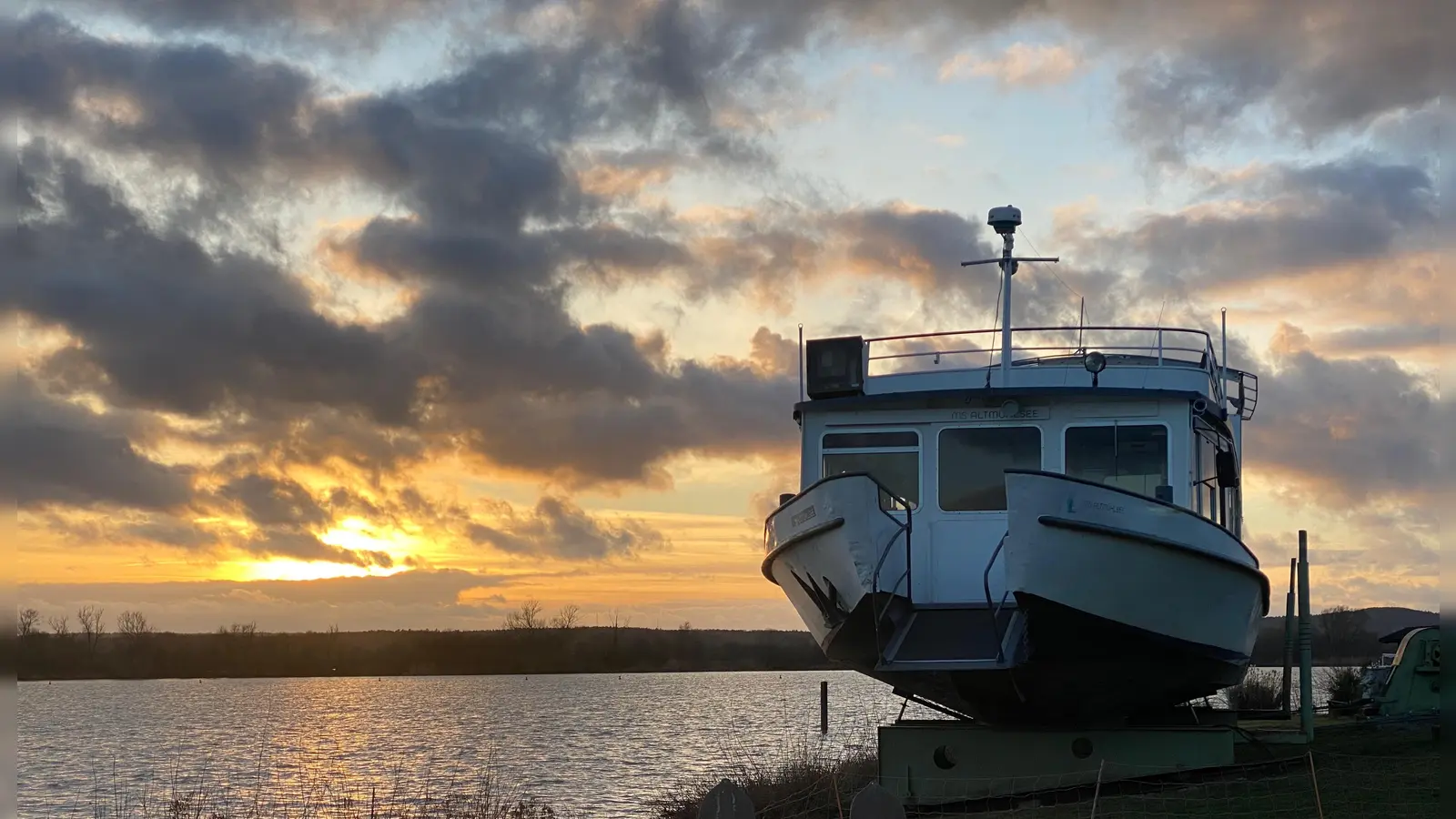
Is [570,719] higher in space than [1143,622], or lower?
lower

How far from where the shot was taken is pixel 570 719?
5316 cm

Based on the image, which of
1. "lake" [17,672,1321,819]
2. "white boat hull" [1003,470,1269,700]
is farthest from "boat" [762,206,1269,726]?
"lake" [17,672,1321,819]

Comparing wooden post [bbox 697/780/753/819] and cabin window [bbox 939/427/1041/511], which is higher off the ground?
cabin window [bbox 939/427/1041/511]

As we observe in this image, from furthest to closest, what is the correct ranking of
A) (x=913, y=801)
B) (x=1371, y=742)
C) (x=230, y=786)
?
1. (x=230, y=786)
2. (x=1371, y=742)
3. (x=913, y=801)

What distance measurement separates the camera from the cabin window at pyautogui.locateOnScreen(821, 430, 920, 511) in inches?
544

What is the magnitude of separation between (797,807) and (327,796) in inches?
461

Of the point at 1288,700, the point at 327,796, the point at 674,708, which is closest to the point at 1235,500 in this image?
the point at 1288,700

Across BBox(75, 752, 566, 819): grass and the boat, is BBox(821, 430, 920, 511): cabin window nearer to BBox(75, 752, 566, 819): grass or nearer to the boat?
the boat

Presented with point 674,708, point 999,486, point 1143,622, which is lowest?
point 674,708

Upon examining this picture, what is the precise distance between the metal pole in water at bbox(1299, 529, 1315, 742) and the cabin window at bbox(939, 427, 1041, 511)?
422cm

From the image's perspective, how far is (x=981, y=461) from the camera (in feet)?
45.1

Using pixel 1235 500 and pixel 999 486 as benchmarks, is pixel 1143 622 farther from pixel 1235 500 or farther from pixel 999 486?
pixel 1235 500

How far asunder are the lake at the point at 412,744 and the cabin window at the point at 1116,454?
33.2ft

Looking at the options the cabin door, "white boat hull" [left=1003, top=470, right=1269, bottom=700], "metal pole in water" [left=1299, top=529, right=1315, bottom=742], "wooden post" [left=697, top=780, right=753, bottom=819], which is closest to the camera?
"wooden post" [left=697, top=780, right=753, bottom=819]
